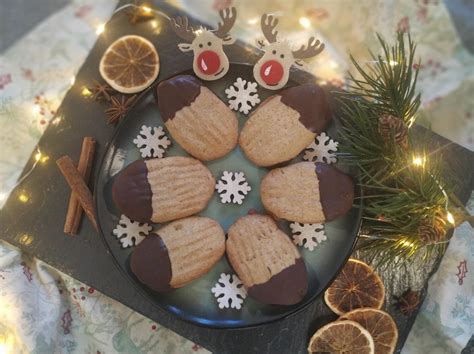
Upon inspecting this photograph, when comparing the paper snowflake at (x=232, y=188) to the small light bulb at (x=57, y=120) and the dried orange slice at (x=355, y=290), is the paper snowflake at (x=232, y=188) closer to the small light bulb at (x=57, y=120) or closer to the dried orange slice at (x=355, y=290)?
the dried orange slice at (x=355, y=290)

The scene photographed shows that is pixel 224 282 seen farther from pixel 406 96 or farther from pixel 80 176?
pixel 406 96

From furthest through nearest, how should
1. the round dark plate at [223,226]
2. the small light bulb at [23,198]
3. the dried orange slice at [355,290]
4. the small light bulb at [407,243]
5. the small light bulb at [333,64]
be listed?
the small light bulb at [333,64] → the small light bulb at [23,198] → the dried orange slice at [355,290] → the round dark plate at [223,226] → the small light bulb at [407,243]

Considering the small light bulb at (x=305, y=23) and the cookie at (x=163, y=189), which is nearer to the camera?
the cookie at (x=163, y=189)

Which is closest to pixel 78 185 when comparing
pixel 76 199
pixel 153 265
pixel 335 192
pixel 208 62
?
pixel 76 199

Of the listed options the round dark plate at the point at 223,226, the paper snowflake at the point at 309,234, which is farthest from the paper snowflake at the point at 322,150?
the paper snowflake at the point at 309,234

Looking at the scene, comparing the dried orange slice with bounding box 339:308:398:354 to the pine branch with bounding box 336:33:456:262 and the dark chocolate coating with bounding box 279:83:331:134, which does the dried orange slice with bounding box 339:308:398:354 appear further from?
Answer: the dark chocolate coating with bounding box 279:83:331:134

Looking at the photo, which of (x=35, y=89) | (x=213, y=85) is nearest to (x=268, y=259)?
(x=213, y=85)

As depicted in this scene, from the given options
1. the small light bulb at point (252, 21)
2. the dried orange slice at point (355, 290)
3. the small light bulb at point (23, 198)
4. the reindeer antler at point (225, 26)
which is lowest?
the small light bulb at point (23, 198)

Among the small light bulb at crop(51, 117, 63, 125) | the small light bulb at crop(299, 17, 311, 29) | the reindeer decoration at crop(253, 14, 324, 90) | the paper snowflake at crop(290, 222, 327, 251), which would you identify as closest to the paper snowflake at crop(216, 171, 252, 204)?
the paper snowflake at crop(290, 222, 327, 251)
